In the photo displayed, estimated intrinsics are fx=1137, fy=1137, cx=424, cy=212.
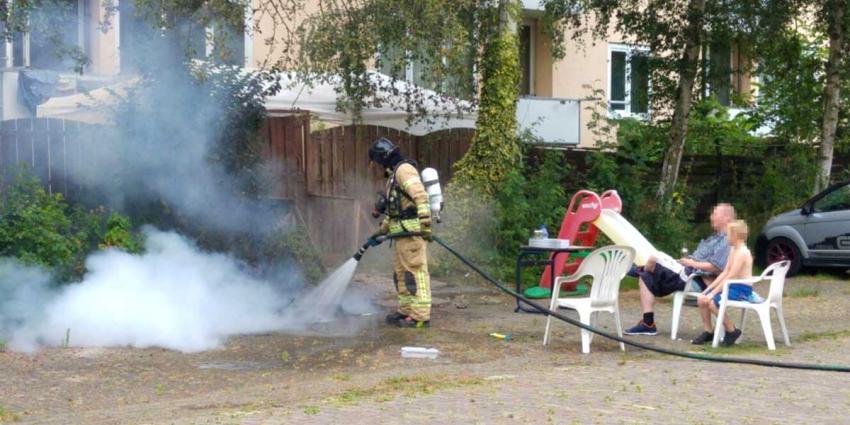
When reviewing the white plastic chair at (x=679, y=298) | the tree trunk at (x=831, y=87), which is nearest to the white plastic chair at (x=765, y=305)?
the white plastic chair at (x=679, y=298)

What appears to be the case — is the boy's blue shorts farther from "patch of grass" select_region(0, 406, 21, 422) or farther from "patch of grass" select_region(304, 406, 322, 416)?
"patch of grass" select_region(0, 406, 21, 422)

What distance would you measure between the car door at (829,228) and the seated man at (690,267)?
649 cm

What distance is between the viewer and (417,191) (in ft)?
36.9

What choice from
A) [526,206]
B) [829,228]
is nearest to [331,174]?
[526,206]

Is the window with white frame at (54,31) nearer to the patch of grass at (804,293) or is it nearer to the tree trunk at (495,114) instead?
the tree trunk at (495,114)

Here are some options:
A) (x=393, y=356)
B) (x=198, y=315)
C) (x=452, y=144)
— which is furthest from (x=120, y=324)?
(x=452, y=144)

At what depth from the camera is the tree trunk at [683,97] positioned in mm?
17250

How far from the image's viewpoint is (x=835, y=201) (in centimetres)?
1731

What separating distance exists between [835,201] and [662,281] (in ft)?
24.5

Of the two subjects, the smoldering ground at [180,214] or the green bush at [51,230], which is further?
the green bush at [51,230]

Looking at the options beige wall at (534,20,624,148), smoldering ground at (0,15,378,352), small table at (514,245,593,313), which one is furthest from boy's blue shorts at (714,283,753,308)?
beige wall at (534,20,624,148)

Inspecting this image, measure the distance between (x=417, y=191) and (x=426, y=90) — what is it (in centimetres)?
559

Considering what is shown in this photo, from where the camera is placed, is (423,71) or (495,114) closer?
(423,71)

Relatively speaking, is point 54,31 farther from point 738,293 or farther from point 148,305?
point 738,293
